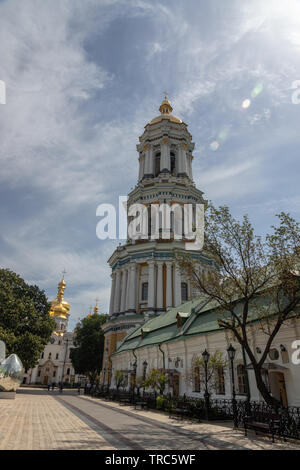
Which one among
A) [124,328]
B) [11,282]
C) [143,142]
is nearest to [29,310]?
[11,282]

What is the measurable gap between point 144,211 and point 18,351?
1226 inches

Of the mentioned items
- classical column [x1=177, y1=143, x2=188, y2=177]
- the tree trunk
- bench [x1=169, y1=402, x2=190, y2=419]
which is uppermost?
classical column [x1=177, y1=143, x2=188, y2=177]

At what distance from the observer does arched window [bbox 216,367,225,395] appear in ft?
66.1

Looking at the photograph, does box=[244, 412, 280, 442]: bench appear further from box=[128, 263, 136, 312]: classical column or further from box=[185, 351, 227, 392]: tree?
box=[128, 263, 136, 312]: classical column

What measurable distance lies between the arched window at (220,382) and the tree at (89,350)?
4623 cm

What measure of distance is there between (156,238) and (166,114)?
1196 inches

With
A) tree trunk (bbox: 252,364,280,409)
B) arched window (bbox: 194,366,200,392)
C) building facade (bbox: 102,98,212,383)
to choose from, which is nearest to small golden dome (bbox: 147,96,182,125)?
building facade (bbox: 102,98,212,383)

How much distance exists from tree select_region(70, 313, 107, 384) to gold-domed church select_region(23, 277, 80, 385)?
23215 millimetres

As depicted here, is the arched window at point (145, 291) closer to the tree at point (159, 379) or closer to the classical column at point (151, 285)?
the classical column at point (151, 285)

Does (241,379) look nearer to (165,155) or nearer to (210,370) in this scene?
(210,370)

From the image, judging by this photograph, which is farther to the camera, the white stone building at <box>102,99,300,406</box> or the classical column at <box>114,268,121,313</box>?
the classical column at <box>114,268,121,313</box>

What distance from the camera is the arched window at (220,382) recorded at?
20.2 m

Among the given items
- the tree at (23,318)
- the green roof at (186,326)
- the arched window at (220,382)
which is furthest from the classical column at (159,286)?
the arched window at (220,382)

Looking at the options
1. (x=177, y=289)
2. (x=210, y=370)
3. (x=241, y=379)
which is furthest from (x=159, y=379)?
(x=177, y=289)
